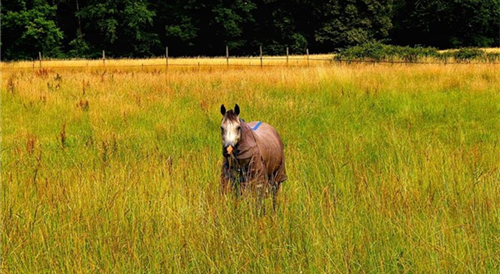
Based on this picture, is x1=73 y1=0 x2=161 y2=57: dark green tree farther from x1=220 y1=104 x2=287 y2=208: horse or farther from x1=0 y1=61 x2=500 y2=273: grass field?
x1=220 y1=104 x2=287 y2=208: horse

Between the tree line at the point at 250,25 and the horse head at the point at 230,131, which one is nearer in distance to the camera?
the horse head at the point at 230,131

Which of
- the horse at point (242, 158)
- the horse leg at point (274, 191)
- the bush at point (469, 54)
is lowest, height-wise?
the horse leg at point (274, 191)

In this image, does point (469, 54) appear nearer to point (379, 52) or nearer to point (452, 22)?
point (379, 52)

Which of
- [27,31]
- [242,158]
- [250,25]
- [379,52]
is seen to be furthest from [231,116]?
[250,25]

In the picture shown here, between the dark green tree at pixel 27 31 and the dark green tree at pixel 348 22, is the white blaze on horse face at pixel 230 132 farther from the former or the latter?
the dark green tree at pixel 348 22

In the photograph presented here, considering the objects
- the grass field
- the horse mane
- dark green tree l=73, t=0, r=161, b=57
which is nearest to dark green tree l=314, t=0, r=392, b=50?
dark green tree l=73, t=0, r=161, b=57

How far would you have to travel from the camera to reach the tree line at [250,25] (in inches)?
1793

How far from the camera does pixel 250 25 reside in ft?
167

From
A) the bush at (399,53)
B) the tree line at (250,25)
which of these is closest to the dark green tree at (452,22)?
the tree line at (250,25)

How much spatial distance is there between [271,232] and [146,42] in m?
46.6

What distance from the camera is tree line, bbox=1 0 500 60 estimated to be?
149 feet

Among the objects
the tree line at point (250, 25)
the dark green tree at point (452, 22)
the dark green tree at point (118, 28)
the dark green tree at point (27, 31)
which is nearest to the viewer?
the dark green tree at point (27, 31)

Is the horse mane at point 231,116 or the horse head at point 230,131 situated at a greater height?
the horse mane at point 231,116

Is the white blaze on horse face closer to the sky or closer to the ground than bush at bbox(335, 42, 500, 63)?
closer to the ground
